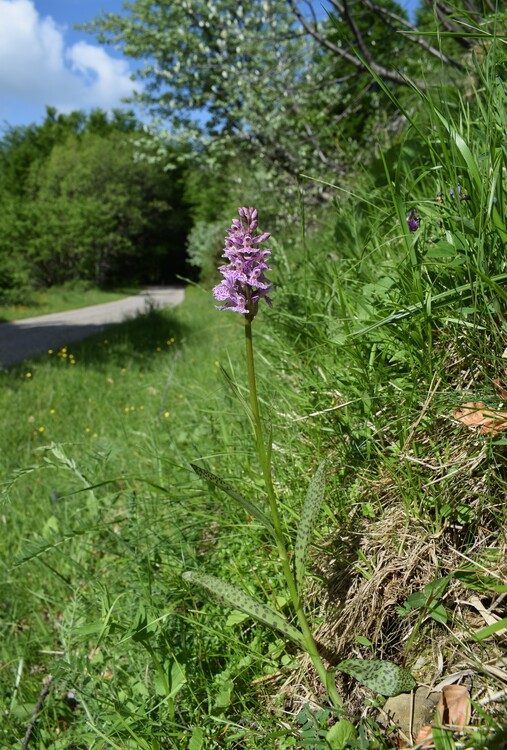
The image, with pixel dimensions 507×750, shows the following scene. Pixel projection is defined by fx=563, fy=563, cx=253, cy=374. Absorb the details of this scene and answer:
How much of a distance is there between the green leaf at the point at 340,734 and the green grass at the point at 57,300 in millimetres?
17371

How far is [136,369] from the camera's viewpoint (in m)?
6.44

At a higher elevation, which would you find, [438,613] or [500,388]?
[500,388]

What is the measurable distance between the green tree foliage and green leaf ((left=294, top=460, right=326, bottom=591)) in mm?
19808

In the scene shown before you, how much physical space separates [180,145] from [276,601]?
11881 millimetres

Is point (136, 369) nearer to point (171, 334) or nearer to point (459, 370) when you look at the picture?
point (171, 334)

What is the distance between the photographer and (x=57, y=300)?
23453mm

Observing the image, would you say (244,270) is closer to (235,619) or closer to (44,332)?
(235,619)

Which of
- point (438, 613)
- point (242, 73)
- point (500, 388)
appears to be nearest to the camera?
point (438, 613)

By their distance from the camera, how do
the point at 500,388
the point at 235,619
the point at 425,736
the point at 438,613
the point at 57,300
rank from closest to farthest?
the point at 425,736, the point at 438,613, the point at 500,388, the point at 235,619, the point at 57,300

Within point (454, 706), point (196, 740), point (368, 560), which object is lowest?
point (196, 740)

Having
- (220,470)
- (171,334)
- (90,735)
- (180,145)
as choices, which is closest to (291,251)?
(220,470)

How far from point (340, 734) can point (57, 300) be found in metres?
24.2

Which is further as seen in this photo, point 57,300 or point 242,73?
point 57,300

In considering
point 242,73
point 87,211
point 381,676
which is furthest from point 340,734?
point 87,211
